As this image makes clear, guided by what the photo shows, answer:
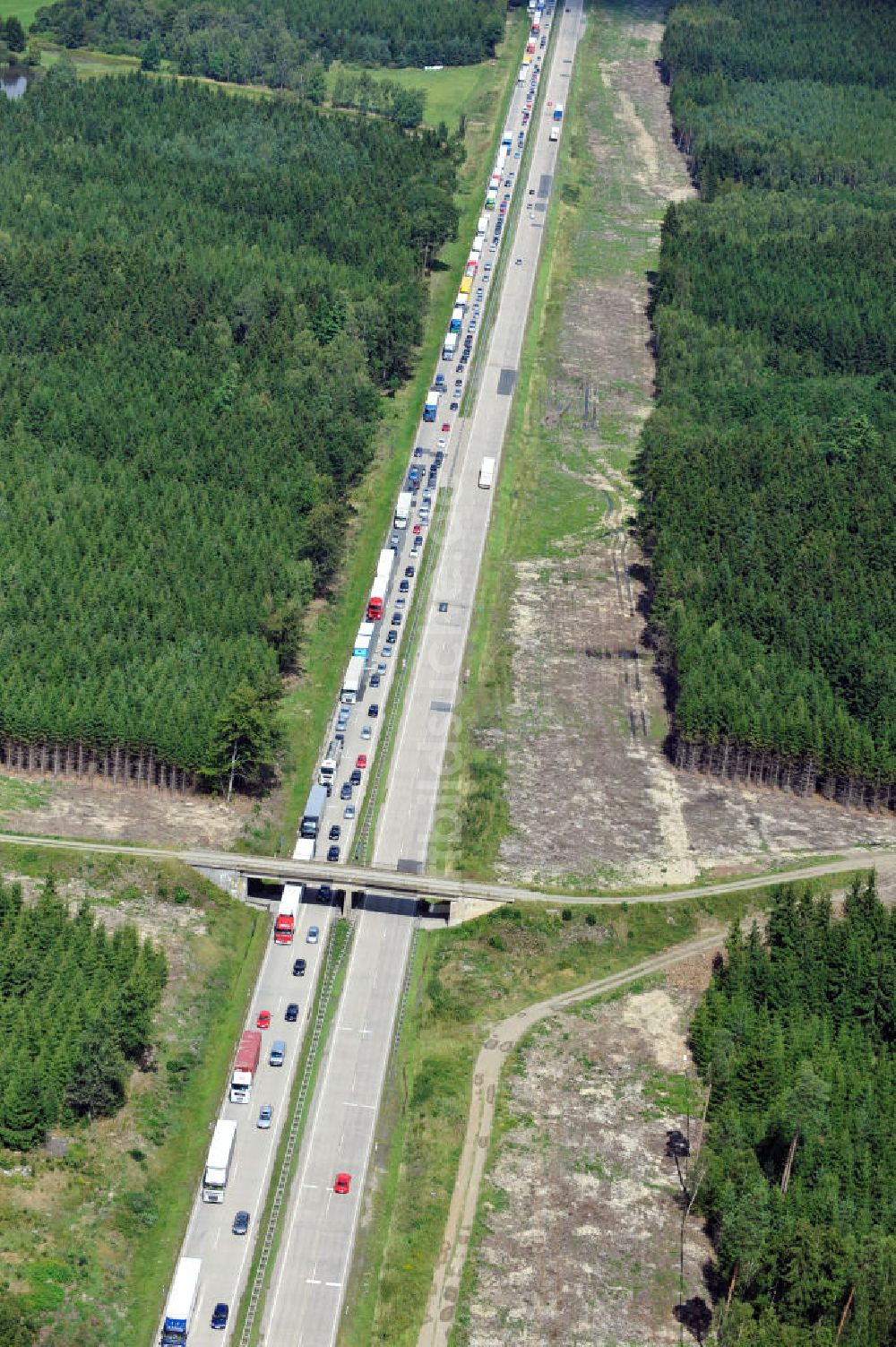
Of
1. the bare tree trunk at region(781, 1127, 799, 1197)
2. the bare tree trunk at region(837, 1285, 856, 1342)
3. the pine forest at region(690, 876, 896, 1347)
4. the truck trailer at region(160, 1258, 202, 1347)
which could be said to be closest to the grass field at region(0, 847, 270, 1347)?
the truck trailer at region(160, 1258, 202, 1347)

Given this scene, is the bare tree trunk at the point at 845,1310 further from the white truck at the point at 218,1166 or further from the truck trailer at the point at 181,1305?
the white truck at the point at 218,1166

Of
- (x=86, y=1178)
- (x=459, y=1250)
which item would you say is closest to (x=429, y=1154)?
(x=459, y=1250)

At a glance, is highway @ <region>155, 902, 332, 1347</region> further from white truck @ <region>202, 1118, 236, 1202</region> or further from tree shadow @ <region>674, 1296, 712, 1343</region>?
tree shadow @ <region>674, 1296, 712, 1343</region>

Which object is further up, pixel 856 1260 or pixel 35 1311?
pixel 856 1260

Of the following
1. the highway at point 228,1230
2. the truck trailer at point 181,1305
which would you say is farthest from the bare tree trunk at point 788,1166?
the truck trailer at point 181,1305

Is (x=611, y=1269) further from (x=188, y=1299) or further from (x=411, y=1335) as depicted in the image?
(x=188, y=1299)

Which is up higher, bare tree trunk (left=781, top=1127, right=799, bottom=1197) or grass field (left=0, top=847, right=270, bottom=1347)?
bare tree trunk (left=781, top=1127, right=799, bottom=1197)
